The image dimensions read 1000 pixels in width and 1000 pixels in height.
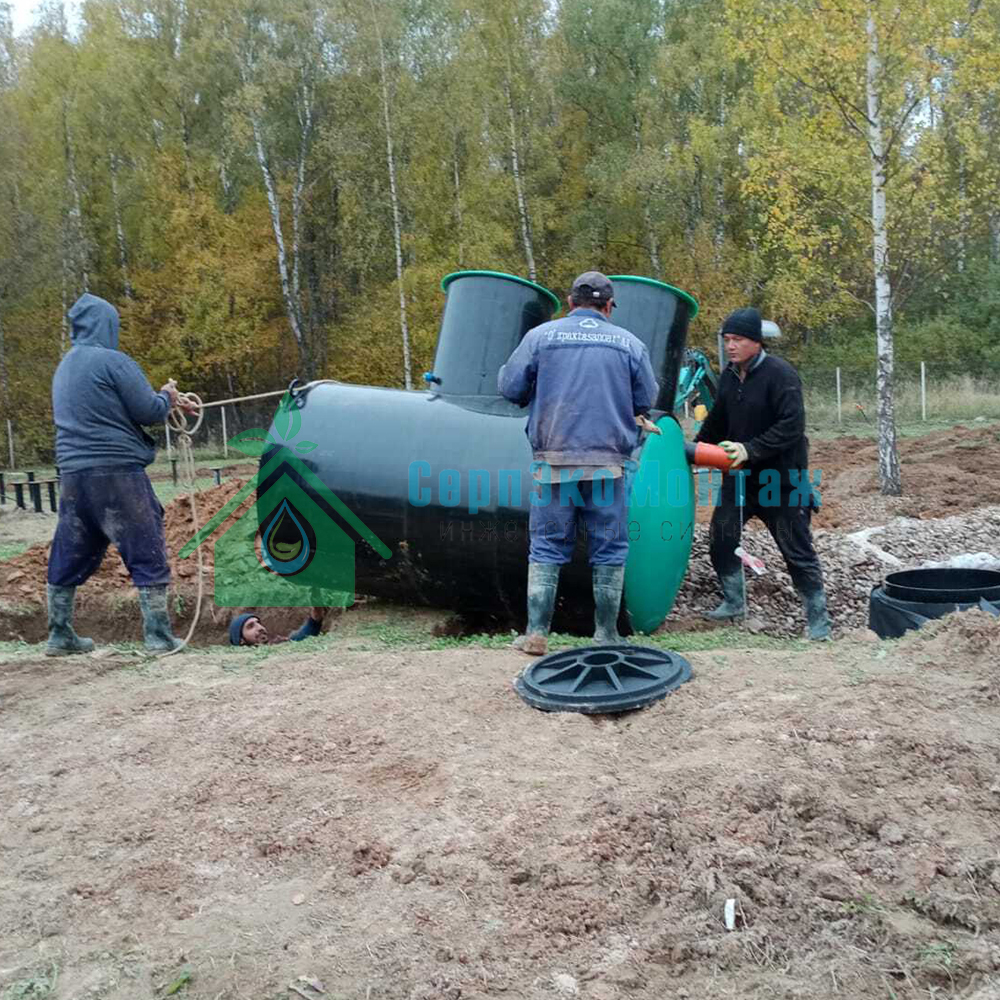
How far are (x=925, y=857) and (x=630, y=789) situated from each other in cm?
90

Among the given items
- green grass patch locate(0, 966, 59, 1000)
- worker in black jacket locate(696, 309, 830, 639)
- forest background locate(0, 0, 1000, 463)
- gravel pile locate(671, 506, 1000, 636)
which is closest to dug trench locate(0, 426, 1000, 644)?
gravel pile locate(671, 506, 1000, 636)

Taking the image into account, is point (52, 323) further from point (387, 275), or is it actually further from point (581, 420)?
point (581, 420)

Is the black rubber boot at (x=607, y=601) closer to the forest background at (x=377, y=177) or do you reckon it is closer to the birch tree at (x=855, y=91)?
the birch tree at (x=855, y=91)

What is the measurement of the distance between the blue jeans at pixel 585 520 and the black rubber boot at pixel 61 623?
9.07ft

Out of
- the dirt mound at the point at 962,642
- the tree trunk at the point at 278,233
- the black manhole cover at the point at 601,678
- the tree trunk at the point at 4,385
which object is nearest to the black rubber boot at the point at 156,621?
the black manhole cover at the point at 601,678

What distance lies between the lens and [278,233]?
26.7 meters

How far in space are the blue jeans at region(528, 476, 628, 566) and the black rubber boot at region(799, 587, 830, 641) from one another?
5.70 ft

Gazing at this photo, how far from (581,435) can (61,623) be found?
10.6 ft

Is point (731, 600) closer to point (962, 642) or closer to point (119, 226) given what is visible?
point (962, 642)

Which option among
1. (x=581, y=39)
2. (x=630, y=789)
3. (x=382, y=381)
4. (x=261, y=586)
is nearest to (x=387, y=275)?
(x=382, y=381)

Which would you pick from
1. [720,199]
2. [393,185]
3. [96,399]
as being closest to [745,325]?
[96,399]

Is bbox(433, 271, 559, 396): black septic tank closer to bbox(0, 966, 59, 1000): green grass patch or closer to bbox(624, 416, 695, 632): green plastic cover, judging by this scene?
bbox(624, 416, 695, 632): green plastic cover

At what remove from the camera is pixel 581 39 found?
2808 centimetres

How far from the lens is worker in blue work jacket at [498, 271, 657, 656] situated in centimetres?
474
